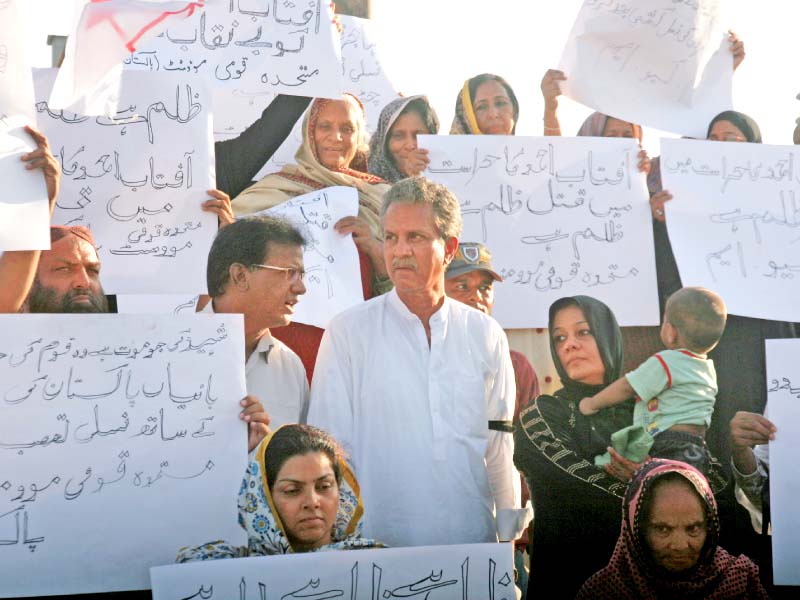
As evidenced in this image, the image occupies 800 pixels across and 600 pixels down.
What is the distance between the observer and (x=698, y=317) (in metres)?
5.12

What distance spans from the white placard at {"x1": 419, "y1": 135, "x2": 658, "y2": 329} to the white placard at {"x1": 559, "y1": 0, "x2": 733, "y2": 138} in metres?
0.26

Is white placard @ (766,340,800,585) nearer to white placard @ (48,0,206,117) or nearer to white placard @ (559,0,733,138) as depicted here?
white placard @ (559,0,733,138)

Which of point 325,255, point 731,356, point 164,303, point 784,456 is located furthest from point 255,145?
point 784,456

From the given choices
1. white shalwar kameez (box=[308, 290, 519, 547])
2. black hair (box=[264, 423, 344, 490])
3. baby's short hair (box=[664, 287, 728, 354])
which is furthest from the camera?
baby's short hair (box=[664, 287, 728, 354])

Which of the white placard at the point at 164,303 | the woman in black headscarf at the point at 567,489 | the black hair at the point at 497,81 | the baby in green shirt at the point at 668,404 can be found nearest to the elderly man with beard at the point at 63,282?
the white placard at the point at 164,303

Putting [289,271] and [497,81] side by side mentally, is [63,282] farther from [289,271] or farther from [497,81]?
[497,81]

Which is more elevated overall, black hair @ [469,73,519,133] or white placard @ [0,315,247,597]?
black hair @ [469,73,519,133]

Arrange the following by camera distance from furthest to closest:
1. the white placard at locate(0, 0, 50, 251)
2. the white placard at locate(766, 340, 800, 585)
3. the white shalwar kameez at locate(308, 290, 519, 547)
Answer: the white placard at locate(766, 340, 800, 585)
the white shalwar kameez at locate(308, 290, 519, 547)
the white placard at locate(0, 0, 50, 251)

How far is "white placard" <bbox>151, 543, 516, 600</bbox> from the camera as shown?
3836mm

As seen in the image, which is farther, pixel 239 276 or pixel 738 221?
pixel 738 221

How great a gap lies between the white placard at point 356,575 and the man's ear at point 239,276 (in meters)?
1.06

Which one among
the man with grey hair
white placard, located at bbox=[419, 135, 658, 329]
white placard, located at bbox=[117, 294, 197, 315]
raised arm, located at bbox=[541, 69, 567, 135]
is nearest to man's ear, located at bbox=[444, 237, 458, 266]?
the man with grey hair

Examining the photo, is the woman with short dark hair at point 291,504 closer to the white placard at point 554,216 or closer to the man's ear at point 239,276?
the man's ear at point 239,276

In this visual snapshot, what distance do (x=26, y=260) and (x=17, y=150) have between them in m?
0.35
